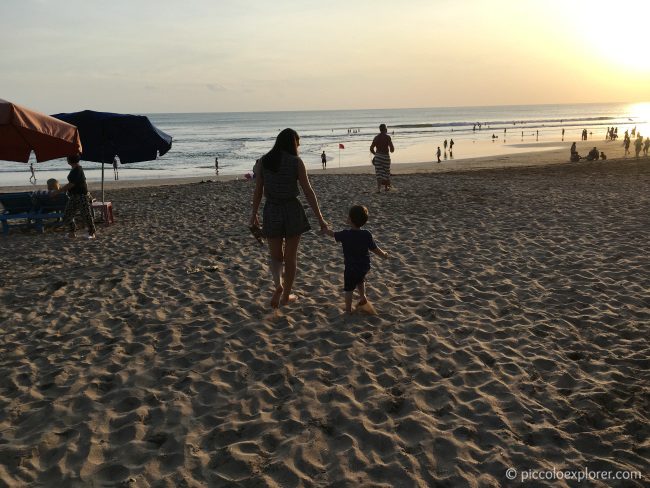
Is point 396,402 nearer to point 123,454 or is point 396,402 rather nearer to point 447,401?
point 447,401

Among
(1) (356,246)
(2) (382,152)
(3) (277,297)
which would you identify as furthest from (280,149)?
(2) (382,152)

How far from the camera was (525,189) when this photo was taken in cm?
1486

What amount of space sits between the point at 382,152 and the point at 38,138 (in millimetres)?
8266

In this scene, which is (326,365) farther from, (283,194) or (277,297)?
(283,194)

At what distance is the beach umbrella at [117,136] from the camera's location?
35.1 ft

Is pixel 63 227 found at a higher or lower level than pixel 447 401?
higher

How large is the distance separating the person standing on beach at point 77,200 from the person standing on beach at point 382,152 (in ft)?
22.6

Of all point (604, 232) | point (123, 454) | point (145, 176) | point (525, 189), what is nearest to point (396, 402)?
point (123, 454)

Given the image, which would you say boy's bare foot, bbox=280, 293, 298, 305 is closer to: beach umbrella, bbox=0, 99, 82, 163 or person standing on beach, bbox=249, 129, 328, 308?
person standing on beach, bbox=249, 129, 328, 308

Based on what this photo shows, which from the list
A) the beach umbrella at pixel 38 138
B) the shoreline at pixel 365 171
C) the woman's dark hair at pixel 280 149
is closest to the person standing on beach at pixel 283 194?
the woman's dark hair at pixel 280 149

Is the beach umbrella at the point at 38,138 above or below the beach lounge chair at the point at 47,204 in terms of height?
above

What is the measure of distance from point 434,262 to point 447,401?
3828 millimetres

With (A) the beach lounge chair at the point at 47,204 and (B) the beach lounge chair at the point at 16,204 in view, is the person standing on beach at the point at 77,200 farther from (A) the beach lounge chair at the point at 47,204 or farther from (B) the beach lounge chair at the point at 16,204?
(B) the beach lounge chair at the point at 16,204

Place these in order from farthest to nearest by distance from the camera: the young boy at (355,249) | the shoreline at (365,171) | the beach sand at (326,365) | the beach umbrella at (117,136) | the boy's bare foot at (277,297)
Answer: the shoreline at (365,171)
the beach umbrella at (117,136)
the boy's bare foot at (277,297)
the young boy at (355,249)
the beach sand at (326,365)
